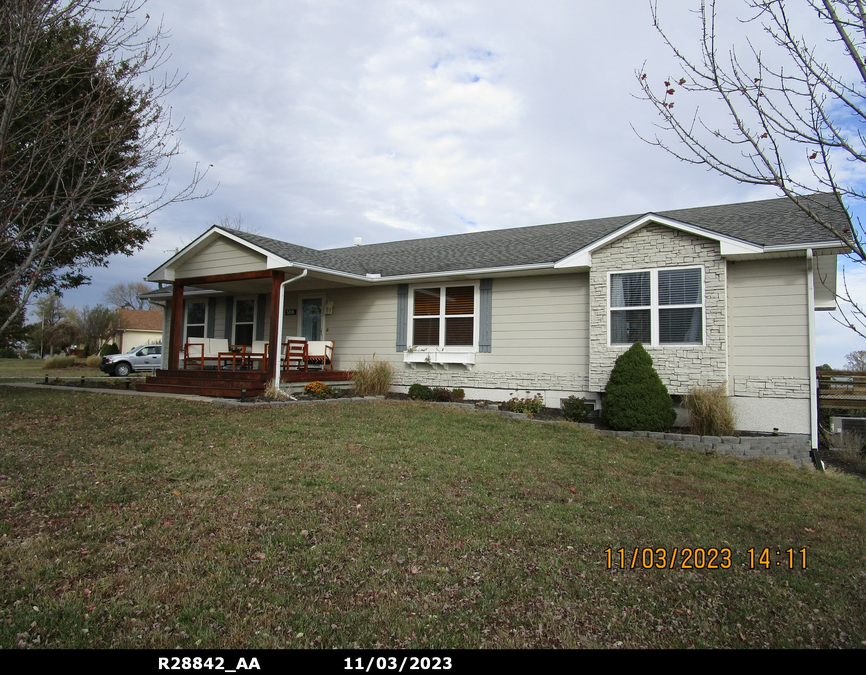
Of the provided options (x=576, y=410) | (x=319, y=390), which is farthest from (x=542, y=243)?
(x=319, y=390)

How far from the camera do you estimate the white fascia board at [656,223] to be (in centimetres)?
916

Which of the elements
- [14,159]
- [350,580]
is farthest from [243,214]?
[350,580]

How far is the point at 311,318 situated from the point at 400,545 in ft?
38.3

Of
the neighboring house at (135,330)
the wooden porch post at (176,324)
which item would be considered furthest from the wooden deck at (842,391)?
the neighboring house at (135,330)

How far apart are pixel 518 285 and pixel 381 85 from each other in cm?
549

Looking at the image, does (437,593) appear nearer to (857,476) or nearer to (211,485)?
(211,485)

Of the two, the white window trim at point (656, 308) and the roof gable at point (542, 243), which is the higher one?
the roof gable at point (542, 243)

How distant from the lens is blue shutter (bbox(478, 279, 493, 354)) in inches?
485

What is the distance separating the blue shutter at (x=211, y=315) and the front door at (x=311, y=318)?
4.21m

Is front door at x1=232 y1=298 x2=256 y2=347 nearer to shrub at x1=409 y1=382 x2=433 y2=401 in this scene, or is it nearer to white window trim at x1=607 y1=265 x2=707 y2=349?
shrub at x1=409 y1=382 x2=433 y2=401

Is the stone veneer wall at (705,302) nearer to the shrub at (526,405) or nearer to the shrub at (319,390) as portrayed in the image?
the shrub at (526,405)

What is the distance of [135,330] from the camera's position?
143 feet

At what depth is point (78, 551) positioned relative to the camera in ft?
12.3

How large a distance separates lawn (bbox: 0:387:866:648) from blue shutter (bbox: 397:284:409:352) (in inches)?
232
